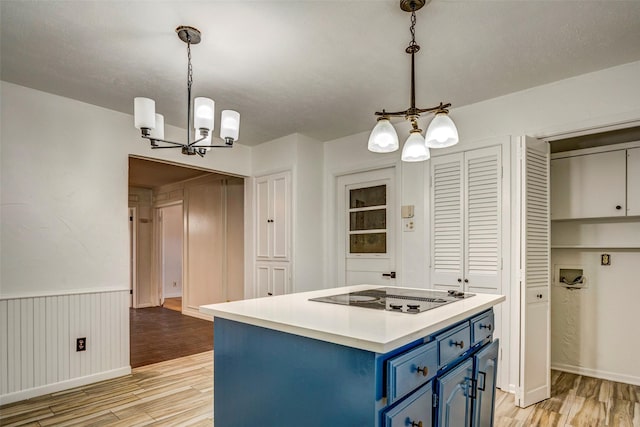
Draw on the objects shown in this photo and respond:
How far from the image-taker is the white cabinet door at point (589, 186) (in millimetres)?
3275

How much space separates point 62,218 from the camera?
307 centimetres

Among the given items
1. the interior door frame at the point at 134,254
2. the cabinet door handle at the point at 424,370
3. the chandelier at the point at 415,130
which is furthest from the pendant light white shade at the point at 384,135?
the interior door frame at the point at 134,254

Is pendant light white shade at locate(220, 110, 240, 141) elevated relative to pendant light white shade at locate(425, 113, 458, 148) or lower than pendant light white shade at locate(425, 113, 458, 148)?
elevated

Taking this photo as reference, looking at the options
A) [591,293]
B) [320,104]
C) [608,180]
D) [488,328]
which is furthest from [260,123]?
[591,293]

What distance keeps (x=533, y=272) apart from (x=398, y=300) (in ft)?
4.81

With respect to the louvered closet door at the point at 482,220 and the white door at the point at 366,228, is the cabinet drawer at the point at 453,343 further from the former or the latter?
the white door at the point at 366,228

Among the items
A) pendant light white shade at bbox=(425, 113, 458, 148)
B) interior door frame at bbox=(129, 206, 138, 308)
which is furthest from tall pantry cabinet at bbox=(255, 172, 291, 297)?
interior door frame at bbox=(129, 206, 138, 308)

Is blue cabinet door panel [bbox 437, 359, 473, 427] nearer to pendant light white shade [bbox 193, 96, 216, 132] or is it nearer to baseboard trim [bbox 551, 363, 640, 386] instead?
pendant light white shade [bbox 193, 96, 216, 132]

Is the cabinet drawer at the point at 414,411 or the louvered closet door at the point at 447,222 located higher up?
the louvered closet door at the point at 447,222

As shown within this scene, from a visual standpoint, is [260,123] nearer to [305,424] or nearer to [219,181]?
[219,181]

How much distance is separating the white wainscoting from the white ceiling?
1767 mm

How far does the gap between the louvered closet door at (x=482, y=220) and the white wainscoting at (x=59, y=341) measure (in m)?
3.20

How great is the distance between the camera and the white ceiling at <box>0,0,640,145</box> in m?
1.96

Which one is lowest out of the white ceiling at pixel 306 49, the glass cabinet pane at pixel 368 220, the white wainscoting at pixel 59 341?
the white wainscoting at pixel 59 341
